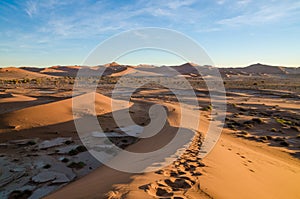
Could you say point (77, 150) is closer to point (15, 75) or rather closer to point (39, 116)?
point (39, 116)

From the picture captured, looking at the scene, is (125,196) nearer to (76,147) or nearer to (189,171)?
(189,171)

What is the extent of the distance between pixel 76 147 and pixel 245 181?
6.38m

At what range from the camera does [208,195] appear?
482cm

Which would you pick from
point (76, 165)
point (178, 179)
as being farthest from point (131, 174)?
point (76, 165)

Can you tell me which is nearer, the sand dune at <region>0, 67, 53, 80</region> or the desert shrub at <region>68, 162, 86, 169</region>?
the desert shrub at <region>68, 162, 86, 169</region>

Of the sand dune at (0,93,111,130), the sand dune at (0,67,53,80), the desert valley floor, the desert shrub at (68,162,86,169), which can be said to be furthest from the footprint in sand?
the sand dune at (0,67,53,80)

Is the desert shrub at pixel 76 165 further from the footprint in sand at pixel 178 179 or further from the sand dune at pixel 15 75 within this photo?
the sand dune at pixel 15 75

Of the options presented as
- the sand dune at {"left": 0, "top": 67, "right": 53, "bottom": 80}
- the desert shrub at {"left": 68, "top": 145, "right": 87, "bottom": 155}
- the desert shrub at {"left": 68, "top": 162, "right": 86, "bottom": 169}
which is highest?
the sand dune at {"left": 0, "top": 67, "right": 53, "bottom": 80}

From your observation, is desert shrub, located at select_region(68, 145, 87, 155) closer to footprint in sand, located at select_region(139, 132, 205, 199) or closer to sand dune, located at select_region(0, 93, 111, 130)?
footprint in sand, located at select_region(139, 132, 205, 199)

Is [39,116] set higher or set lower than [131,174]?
higher

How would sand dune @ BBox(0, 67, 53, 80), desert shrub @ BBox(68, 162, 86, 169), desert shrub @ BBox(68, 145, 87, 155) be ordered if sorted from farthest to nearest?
sand dune @ BBox(0, 67, 53, 80) → desert shrub @ BBox(68, 145, 87, 155) → desert shrub @ BBox(68, 162, 86, 169)

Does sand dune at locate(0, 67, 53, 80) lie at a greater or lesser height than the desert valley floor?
greater

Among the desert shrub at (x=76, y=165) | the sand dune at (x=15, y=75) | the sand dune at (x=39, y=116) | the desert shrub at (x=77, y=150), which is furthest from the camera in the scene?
the sand dune at (x=15, y=75)

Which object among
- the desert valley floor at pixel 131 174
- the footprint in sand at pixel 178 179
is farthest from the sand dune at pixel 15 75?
the footprint in sand at pixel 178 179
